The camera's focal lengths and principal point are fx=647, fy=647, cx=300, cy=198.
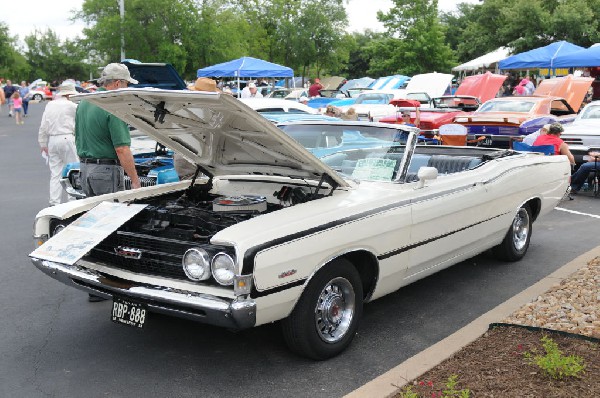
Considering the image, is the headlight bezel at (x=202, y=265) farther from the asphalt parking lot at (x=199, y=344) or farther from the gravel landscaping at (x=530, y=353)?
the gravel landscaping at (x=530, y=353)

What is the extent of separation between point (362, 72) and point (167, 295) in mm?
74706

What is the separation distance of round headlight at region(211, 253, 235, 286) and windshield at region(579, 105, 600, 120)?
1176 cm

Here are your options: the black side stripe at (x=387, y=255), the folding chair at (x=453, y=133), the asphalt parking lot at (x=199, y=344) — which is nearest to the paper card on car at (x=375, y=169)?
the black side stripe at (x=387, y=255)

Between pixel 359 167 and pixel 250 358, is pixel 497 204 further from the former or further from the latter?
pixel 250 358

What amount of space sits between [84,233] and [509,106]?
12.3 metres

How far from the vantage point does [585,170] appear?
1096cm

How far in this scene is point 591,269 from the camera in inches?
239

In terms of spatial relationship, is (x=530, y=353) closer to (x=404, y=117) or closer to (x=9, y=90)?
→ (x=404, y=117)

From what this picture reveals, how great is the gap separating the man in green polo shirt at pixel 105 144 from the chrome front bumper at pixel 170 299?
5.82 feet

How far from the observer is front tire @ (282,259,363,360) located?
4.10 meters

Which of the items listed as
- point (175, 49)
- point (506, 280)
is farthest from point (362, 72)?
point (506, 280)

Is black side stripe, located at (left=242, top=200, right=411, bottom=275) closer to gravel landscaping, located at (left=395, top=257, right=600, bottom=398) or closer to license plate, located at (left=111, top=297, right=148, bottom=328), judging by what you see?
license plate, located at (left=111, top=297, right=148, bottom=328)

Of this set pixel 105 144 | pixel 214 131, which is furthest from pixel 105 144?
pixel 214 131

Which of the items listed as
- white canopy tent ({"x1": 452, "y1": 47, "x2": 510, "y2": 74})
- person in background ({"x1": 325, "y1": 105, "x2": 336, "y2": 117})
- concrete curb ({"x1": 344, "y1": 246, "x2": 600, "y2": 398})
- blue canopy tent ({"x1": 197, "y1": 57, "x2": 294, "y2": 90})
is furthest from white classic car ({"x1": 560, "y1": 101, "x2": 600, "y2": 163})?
white canopy tent ({"x1": 452, "y1": 47, "x2": 510, "y2": 74})
